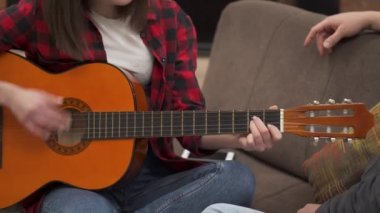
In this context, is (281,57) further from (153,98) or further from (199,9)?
(199,9)

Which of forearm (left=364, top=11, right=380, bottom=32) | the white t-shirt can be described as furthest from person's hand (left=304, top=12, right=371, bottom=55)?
the white t-shirt

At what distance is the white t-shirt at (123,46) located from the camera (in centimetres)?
161

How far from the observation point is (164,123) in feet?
4.91

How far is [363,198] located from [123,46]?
2.45 feet

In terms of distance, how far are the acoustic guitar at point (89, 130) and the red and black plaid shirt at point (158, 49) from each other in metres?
0.05

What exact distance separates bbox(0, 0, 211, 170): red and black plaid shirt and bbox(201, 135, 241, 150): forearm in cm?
2

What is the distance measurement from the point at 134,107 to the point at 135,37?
0.70 ft

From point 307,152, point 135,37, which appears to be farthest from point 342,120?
point 135,37

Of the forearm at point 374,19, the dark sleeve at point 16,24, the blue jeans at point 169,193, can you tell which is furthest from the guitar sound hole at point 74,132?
the forearm at point 374,19

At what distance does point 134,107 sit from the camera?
1.53 m

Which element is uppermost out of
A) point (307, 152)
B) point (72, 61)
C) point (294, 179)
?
point (72, 61)

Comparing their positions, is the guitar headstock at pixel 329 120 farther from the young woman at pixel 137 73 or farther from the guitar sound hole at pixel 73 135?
the guitar sound hole at pixel 73 135

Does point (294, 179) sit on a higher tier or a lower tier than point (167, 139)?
lower

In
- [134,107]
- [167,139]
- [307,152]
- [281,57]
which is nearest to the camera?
[134,107]
